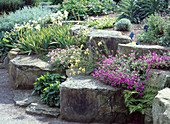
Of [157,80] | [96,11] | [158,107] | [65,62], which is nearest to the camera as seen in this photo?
[158,107]

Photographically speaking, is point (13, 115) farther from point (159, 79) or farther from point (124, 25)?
point (124, 25)

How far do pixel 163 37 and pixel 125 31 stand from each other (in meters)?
1.42

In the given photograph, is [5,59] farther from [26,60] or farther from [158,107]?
[158,107]

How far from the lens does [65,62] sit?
566 cm

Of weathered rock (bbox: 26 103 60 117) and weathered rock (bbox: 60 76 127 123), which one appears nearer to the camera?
weathered rock (bbox: 60 76 127 123)

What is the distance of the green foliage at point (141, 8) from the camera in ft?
24.4

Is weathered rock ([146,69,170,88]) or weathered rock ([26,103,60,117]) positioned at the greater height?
weathered rock ([146,69,170,88])

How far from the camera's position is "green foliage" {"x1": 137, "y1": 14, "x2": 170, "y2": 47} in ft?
17.1

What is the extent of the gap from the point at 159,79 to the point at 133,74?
0.46 meters

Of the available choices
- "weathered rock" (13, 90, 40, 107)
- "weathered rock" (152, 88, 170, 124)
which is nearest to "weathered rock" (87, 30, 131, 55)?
"weathered rock" (13, 90, 40, 107)

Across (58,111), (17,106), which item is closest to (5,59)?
(17,106)

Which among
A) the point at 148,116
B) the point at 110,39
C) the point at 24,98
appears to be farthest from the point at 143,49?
the point at 24,98

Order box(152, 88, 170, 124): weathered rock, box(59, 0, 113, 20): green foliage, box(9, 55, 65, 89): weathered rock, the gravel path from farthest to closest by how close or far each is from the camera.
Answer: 1. box(59, 0, 113, 20): green foliage
2. box(9, 55, 65, 89): weathered rock
3. the gravel path
4. box(152, 88, 170, 124): weathered rock

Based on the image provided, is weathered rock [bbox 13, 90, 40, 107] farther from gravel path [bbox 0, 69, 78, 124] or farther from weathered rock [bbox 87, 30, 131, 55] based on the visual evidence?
weathered rock [bbox 87, 30, 131, 55]
